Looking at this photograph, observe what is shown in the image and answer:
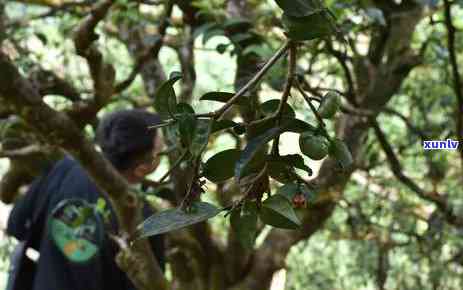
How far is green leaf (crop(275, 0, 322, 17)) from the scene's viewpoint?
411 mm

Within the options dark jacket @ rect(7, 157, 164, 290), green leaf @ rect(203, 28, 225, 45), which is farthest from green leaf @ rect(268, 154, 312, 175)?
dark jacket @ rect(7, 157, 164, 290)

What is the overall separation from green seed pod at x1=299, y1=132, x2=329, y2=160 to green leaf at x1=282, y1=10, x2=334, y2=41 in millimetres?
56

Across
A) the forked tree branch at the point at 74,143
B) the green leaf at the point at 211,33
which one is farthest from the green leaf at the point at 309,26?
the green leaf at the point at 211,33

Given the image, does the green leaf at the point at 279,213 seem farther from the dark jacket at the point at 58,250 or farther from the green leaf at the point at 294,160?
the dark jacket at the point at 58,250

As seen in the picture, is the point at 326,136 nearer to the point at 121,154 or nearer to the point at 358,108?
the point at 121,154

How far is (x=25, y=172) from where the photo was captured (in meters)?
2.09

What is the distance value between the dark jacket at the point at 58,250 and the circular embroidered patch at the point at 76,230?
0.04m

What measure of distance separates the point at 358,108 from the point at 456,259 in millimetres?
504

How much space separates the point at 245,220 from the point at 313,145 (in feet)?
0.21

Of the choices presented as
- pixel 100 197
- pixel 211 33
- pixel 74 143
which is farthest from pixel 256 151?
pixel 100 197

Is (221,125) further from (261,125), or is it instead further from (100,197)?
(100,197)

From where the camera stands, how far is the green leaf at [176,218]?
0.42 metres

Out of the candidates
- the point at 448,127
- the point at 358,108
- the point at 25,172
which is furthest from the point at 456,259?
the point at 25,172

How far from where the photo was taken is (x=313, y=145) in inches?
16.6
